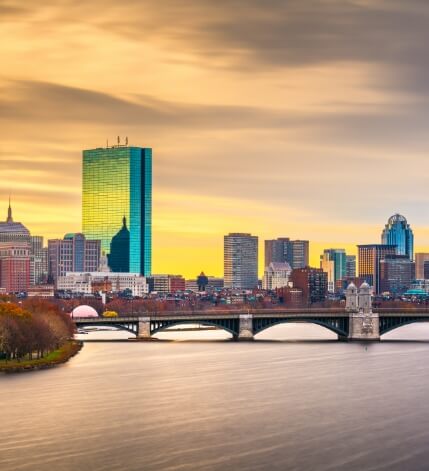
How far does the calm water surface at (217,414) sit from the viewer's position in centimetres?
6438

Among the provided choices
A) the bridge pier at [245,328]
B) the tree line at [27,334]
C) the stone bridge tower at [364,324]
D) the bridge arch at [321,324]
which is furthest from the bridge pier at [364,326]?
the tree line at [27,334]

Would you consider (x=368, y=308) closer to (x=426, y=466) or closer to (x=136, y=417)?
(x=136, y=417)

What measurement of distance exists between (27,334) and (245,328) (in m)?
46.1

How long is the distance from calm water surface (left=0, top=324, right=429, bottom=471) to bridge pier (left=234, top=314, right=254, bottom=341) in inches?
1165

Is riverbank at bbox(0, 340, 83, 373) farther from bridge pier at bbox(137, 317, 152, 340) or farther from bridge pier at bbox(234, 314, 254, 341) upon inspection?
bridge pier at bbox(234, 314, 254, 341)

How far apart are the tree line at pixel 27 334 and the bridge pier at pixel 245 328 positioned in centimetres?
2395

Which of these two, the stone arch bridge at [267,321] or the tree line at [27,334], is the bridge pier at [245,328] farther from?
the tree line at [27,334]

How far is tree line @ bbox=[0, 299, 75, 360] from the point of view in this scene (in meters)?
109

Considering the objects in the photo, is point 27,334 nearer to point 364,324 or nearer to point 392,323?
point 364,324

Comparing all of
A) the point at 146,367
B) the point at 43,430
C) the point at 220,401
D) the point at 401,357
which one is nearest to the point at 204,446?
the point at 43,430

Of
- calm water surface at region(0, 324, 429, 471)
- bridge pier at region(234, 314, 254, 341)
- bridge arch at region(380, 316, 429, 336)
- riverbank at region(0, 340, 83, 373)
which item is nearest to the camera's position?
calm water surface at region(0, 324, 429, 471)

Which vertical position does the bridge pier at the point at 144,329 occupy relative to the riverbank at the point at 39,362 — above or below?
above

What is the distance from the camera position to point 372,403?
3356 inches

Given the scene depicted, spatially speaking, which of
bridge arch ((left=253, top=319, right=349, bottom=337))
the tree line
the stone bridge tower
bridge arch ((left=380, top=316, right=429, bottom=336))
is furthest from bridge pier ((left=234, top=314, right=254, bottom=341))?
the tree line
